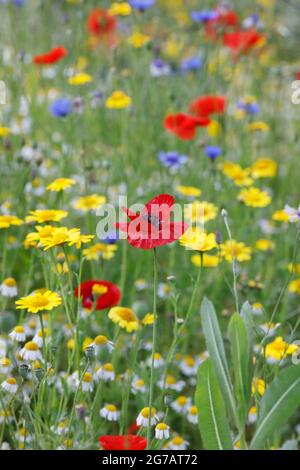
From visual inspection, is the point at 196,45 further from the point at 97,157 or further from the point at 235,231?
the point at 235,231

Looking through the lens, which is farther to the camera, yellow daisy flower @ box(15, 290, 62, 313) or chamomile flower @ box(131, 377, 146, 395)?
chamomile flower @ box(131, 377, 146, 395)

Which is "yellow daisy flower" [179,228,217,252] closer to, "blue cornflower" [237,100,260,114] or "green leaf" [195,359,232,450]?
"green leaf" [195,359,232,450]

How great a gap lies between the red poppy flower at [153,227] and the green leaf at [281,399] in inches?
9.9

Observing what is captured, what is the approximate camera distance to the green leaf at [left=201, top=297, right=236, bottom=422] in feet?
3.80

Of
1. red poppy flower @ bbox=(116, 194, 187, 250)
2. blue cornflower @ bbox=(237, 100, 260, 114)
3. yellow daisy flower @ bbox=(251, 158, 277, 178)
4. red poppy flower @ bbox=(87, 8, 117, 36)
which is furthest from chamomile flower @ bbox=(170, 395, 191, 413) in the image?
red poppy flower @ bbox=(87, 8, 117, 36)

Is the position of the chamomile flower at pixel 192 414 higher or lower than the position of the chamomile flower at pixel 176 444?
A: higher

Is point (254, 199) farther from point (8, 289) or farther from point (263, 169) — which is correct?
point (8, 289)

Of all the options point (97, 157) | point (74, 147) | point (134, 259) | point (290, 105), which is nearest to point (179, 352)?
point (134, 259)

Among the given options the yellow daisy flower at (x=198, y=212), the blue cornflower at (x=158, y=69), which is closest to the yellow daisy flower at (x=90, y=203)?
the yellow daisy flower at (x=198, y=212)

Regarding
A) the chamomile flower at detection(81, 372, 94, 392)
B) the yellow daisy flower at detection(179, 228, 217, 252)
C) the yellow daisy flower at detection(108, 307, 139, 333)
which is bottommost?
the chamomile flower at detection(81, 372, 94, 392)

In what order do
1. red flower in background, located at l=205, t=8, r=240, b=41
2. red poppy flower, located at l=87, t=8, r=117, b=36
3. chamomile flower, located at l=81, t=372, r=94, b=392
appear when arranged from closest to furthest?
chamomile flower, located at l=81, t=372, r=94, b=392 → red flower in background, located at l=205, t=8, r=240, b=41 → red poppy flower, located at l=87, t=8, r=117, b=36

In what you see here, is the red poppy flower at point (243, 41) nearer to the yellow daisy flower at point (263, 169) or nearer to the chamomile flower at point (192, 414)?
the yellow daisy flower at point (263, 169)

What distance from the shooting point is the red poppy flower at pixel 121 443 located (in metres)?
1.06

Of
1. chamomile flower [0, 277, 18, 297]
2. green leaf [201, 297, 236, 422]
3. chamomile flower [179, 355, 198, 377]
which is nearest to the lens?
green leaf [201, 297, 236, 422]
